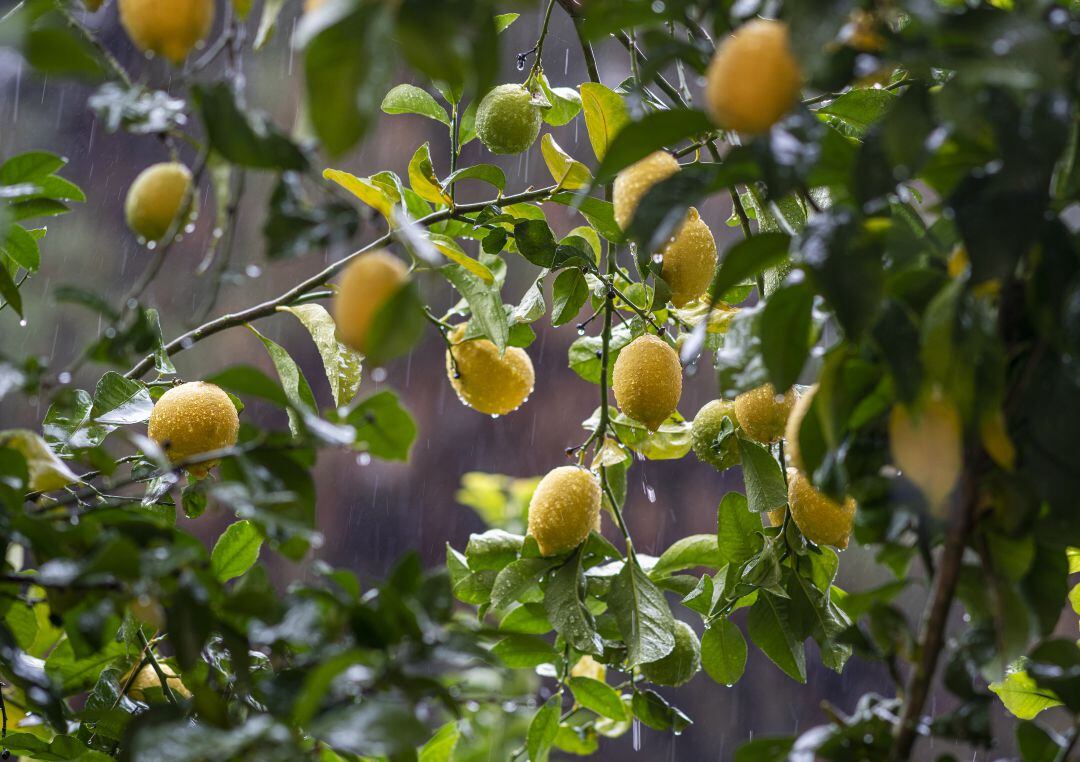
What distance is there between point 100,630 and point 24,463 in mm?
70

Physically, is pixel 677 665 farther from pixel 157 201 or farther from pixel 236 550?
pixel 157 201

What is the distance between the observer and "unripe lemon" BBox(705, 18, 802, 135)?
243mm

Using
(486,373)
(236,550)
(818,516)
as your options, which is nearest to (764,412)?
(818,516)

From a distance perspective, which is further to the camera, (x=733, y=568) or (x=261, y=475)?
(x=733, y=568)

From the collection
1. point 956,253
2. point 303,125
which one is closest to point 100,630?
point 303,125

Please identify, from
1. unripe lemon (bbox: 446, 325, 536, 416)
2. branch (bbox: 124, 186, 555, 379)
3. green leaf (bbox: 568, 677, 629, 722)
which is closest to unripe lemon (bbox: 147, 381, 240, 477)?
branch (bbox: 124, 186, 555, 379)

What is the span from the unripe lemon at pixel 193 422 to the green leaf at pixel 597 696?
9.1 inches

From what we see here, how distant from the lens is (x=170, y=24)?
268 mm

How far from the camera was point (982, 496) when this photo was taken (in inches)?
11.3

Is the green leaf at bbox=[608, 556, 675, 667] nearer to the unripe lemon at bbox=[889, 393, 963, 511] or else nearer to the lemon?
the lemon

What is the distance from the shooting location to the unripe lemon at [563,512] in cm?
53

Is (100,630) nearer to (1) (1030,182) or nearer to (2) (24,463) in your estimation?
(2) (24,463)

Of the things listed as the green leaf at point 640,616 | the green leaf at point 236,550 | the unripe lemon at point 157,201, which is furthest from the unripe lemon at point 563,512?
the unripe lemon at point 157,201

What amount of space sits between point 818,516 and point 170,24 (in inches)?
14.0
